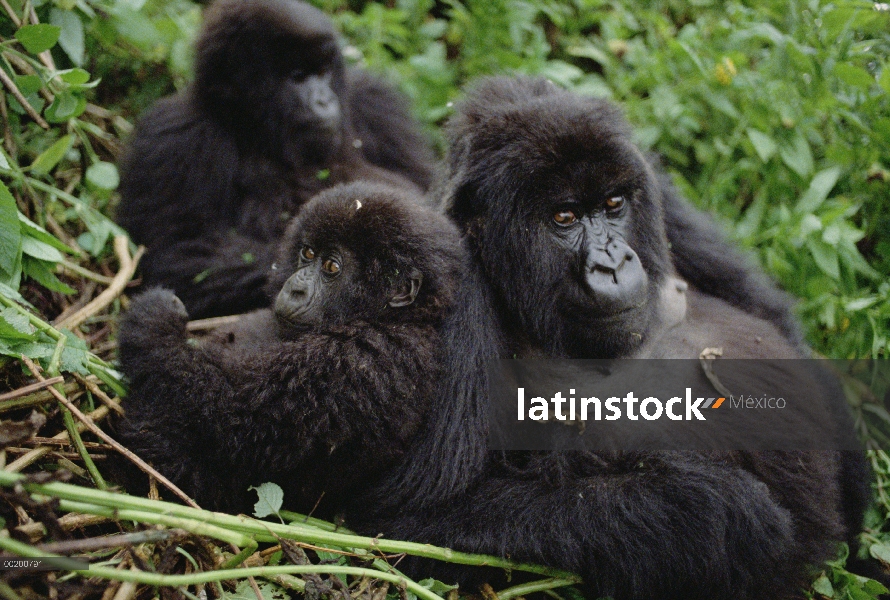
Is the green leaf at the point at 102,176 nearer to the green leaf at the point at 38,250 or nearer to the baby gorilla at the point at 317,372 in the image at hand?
the green leaf at the point at 38,250

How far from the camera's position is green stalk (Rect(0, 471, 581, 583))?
6.04 feet

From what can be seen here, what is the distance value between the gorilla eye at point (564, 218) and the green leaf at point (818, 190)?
1757mm

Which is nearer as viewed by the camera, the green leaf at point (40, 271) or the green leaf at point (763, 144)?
the green leaf at point (40, 271)

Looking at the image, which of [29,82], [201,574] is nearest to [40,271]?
[29,82]

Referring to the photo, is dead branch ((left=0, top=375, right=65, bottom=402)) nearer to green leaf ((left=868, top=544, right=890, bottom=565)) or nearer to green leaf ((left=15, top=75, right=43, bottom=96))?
green leaf ((left=15, top=75, right=43, bottom=96))

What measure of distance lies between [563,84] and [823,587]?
9.62 feet

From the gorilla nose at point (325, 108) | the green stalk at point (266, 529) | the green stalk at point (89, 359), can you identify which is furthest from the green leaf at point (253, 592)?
the gorilla nose at point (325, 108)

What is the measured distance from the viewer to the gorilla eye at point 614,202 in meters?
2.88

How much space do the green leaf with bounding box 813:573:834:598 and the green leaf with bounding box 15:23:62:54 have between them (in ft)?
11.4

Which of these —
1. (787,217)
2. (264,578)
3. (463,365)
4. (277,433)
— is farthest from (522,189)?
(787,217)

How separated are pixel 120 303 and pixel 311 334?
1.50 meters

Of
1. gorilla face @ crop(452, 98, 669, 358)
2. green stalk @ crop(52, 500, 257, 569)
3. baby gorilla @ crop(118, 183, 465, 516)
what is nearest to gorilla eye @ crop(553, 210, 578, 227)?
gorilla face @ crop(452, 98, 669, 358)

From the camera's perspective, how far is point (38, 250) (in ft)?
9.25

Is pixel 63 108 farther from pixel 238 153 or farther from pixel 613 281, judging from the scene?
pixel 613 281
